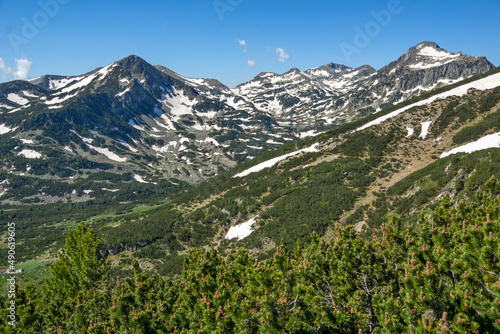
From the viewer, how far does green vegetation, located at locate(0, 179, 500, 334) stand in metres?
8.85

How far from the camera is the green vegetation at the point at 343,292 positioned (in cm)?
885

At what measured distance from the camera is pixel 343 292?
1391cm

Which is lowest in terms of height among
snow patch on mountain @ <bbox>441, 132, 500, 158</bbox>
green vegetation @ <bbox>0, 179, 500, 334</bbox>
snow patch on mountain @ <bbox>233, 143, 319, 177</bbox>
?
snow patch on mountain @ <bbox>441, 132, 500, 158</bbox>

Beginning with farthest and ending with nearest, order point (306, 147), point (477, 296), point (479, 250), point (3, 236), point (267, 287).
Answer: point (3, 236), point (306, 147), point (267, 287), point (479, 250), point (477, 296)

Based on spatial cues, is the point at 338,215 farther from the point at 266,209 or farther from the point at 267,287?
the point at 267,287

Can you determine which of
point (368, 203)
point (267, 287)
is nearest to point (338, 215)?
point (368, 203)

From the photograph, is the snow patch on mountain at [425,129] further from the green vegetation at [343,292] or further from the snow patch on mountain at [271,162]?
the green vegetation at [343,292]

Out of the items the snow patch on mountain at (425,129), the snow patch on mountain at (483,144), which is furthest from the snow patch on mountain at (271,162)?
the snow patch on mountain at (483,144)

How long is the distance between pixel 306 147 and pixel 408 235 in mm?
58241

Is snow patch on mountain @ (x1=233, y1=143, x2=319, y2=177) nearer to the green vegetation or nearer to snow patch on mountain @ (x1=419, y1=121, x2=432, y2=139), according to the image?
snow patch on mountain @ (x1=419, y1=121, x2=432, y2=139)

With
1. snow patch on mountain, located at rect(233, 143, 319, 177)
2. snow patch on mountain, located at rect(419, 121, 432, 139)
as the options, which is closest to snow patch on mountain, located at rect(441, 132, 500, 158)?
snow patch on mountain, located at rect(419, 121, 432, 139)

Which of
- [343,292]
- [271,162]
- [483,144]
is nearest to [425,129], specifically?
[483,144]

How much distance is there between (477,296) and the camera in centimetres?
806

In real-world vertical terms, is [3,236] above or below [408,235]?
above
